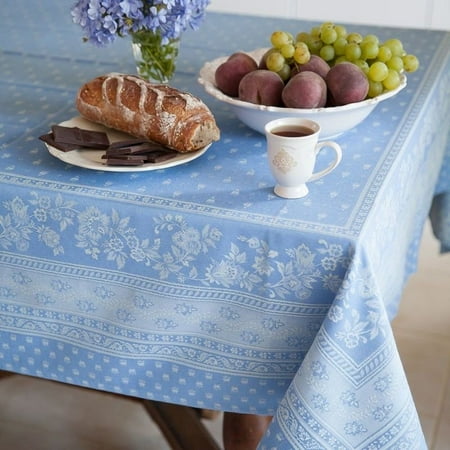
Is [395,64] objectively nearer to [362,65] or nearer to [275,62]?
[362,65]

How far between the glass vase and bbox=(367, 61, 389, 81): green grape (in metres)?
0.38

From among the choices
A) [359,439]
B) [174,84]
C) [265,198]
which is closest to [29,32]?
[174,84]

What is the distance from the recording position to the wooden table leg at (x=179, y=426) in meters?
1.57

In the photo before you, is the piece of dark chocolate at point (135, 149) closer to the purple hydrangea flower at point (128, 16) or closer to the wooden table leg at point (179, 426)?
the purple hydrangea flower at point (128, 16)

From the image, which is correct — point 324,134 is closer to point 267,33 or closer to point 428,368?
point 267,33

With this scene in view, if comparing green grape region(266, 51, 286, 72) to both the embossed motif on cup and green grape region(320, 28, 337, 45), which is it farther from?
the embossed motif on cup

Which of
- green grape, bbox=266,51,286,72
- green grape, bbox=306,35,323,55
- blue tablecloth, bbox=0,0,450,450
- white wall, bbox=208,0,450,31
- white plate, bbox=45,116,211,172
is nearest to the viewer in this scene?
blue tablecloth, bbox=0,0,450,450

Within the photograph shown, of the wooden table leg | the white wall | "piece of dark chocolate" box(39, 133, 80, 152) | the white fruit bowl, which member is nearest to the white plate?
"piece of dark chocolate" box(39, 133, 80, 152)

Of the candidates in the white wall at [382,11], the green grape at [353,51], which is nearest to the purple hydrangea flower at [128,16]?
the green grape at [353,51]

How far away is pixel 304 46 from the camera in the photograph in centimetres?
127

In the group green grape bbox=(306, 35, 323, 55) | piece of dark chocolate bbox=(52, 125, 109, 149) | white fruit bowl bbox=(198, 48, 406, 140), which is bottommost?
piece of dark chocolate bbox=(52, 125, 109, 149)

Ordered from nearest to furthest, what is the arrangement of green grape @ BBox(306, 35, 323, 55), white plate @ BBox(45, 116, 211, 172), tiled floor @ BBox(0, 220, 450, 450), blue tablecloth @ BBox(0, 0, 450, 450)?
blue tablecloth @ BBox(0, 0, 450, 450) → white plate @ BBox(45, 116, 211, 172) → green grape @ BBox(306, 35, 323, 55) → tiled floor @ BBox(0, 220, 450, 450)

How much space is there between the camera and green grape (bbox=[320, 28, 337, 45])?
1346mm

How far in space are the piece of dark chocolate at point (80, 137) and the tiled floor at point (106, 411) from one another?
0.68m
